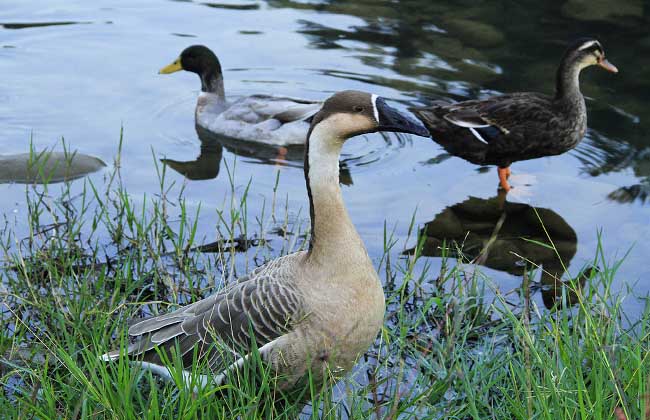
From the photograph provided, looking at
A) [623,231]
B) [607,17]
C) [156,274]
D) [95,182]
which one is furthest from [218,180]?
[607,17]

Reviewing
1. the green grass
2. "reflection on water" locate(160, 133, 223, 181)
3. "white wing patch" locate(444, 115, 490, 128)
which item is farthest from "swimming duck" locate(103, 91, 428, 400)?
"reflection on water" locate(160, 133, 223, 181)

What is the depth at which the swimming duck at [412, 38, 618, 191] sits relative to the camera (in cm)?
718

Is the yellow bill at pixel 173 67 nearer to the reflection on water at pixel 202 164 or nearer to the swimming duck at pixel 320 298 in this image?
the reflection on water at pixel 202 164

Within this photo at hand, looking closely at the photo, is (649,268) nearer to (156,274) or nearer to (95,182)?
(156,274)

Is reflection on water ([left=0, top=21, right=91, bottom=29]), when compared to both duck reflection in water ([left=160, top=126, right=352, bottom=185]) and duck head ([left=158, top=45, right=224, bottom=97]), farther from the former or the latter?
duck reflection in water ([left=160, top=126, right=352, bottom=185])

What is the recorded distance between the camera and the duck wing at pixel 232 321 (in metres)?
3.98

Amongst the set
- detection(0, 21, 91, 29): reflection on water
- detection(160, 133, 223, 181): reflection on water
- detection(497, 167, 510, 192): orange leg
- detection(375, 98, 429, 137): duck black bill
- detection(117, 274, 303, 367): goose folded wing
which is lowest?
detection(160, 133, 223, 181): reflection on water

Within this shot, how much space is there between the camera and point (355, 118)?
399 cm

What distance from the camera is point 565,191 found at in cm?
732

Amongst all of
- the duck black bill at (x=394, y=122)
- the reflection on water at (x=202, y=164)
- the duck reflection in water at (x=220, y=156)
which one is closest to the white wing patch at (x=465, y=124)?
the duck reflection in water at (x=220, y=156)

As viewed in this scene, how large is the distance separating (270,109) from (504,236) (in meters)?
2.88

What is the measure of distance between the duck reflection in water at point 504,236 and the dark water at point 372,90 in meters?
0.02

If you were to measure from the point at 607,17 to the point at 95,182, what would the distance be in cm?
641

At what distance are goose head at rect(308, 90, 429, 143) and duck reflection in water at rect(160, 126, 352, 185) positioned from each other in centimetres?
352
